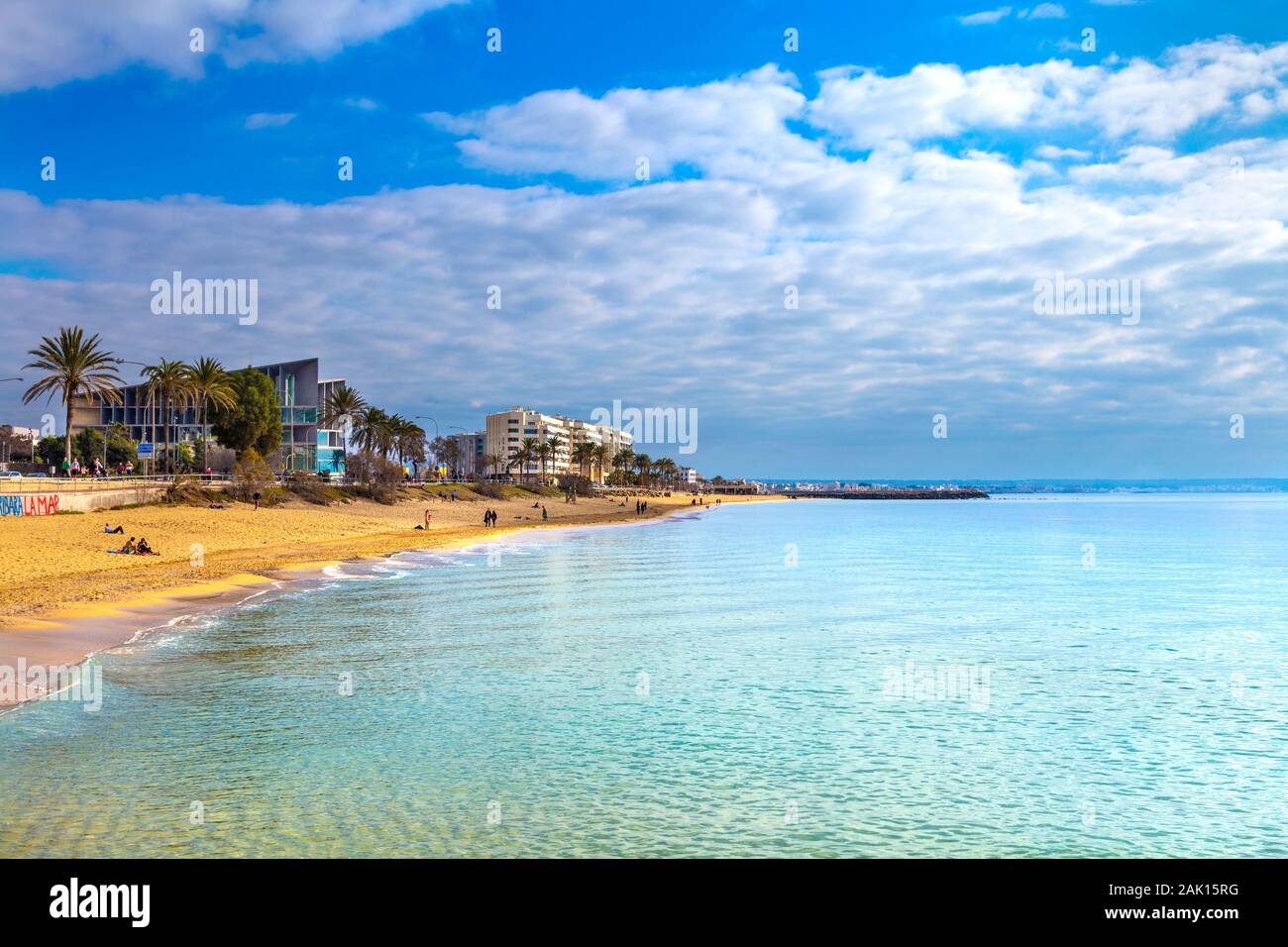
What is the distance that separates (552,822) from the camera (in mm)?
10641

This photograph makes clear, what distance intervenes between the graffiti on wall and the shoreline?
39.4 feet

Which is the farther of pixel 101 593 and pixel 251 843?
pixel 101 593

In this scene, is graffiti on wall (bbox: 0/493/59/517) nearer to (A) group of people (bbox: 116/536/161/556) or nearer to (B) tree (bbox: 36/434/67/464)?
(A) group of people (bbox: 116/536/161/556)

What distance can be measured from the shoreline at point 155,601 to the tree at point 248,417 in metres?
54.8

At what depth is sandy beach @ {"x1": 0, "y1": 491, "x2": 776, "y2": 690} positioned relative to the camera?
22.2m

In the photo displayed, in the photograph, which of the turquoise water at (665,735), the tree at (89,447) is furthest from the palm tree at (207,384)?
the turquoise water at (665,735)

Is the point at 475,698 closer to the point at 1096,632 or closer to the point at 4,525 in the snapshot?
the point at 1096,632

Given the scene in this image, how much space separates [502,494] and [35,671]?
132 metres

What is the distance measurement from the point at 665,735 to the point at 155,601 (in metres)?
19.7

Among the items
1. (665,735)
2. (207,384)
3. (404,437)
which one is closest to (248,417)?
(207,384)

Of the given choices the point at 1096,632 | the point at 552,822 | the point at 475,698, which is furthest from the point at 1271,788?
the point at 1096,632

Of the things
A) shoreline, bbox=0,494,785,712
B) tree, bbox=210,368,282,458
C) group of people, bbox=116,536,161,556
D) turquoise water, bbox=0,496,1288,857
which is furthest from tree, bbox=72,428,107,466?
turquoise water, bbox=0,496,1288,857

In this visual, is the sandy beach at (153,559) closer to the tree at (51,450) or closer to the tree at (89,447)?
the tree at (89,447)
